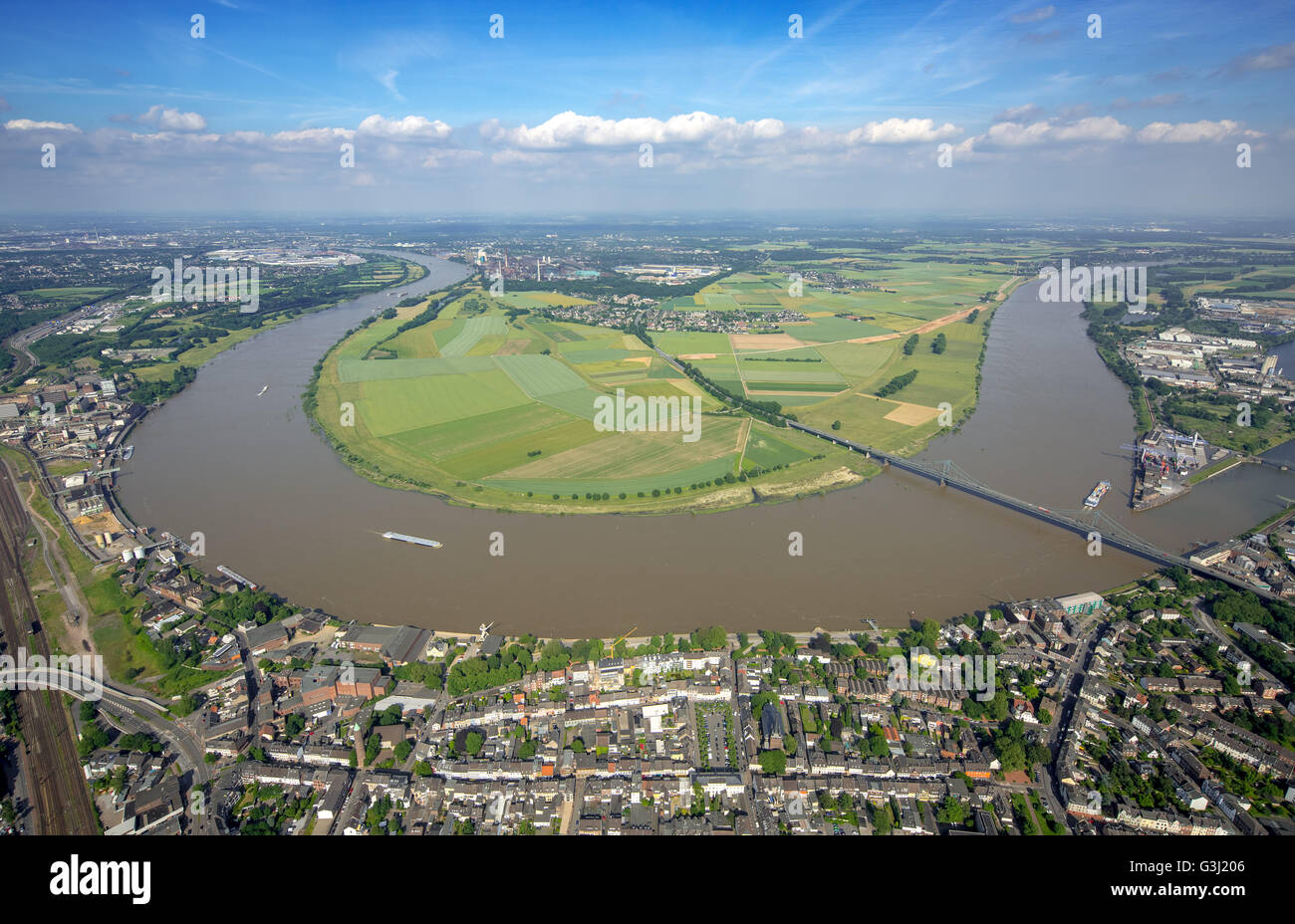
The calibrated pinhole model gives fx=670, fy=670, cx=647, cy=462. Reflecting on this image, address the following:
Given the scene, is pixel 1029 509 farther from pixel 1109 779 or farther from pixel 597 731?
pixel 597 731

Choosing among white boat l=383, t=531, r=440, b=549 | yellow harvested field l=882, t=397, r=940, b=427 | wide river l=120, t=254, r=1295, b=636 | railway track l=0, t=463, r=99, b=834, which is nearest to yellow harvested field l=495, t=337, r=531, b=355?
wide river l=120, t=254, r=1295, b=636

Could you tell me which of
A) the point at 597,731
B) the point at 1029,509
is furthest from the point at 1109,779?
the point at 1029,509

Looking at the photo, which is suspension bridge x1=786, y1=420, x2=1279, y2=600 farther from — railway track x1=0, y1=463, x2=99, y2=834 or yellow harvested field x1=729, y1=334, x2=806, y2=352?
railway track x1=0, y1=463, x2=99, y2=834

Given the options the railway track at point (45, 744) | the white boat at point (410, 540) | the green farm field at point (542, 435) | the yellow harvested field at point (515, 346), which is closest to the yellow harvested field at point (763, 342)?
the green farm field at point (542, 435)

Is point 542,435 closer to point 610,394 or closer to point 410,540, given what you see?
point 610,394

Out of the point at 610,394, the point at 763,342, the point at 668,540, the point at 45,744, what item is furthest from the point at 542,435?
the point at 763,342

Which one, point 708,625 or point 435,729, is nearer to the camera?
point 435,729
